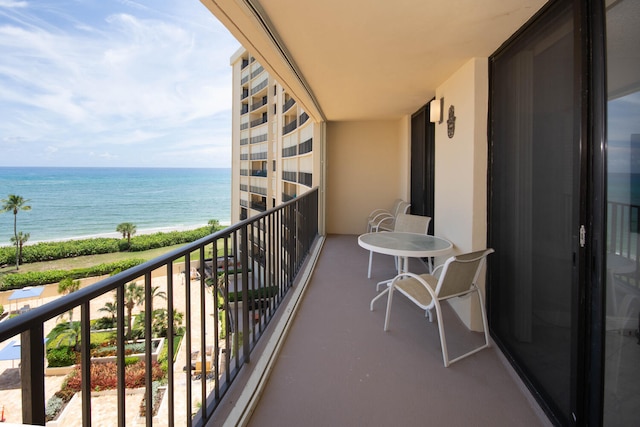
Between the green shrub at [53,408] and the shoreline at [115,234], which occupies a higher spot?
the green shrub at [53,408]

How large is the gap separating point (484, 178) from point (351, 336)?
1.52 m

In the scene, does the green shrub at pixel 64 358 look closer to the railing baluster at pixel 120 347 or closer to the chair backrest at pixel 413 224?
the railing baluster at pixel 120 347

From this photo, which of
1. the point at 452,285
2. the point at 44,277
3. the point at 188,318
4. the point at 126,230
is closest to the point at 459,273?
the point at 452,285

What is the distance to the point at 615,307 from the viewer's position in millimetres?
1212

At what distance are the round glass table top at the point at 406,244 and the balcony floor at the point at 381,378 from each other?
1.78 ft

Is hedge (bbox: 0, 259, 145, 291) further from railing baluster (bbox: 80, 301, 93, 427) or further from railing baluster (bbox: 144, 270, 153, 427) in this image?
railing baluster (bbox: 80, 301, 93, 427)

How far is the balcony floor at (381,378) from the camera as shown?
1.61m

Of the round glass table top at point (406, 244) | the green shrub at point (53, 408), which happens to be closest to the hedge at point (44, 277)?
the green shrub at point (53, 408)

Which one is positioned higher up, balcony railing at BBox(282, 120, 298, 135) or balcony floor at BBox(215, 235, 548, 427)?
balcony railing at BBox(282, 120, 298, 135)

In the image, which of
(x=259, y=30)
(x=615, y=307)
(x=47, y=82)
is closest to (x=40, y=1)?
(x=47, y=82)

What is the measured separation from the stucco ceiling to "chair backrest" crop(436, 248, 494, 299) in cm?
137

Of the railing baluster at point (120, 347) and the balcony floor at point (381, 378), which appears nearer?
the railing baluster at point (120, 347)

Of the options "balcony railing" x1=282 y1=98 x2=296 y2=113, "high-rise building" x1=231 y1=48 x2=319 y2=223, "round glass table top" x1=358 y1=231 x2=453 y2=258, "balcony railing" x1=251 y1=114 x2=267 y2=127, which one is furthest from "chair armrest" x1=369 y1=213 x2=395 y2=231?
"balcony railing" x1=251 y1=114 x2=267 y2=127

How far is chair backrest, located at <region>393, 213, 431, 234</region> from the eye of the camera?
3727 mm
